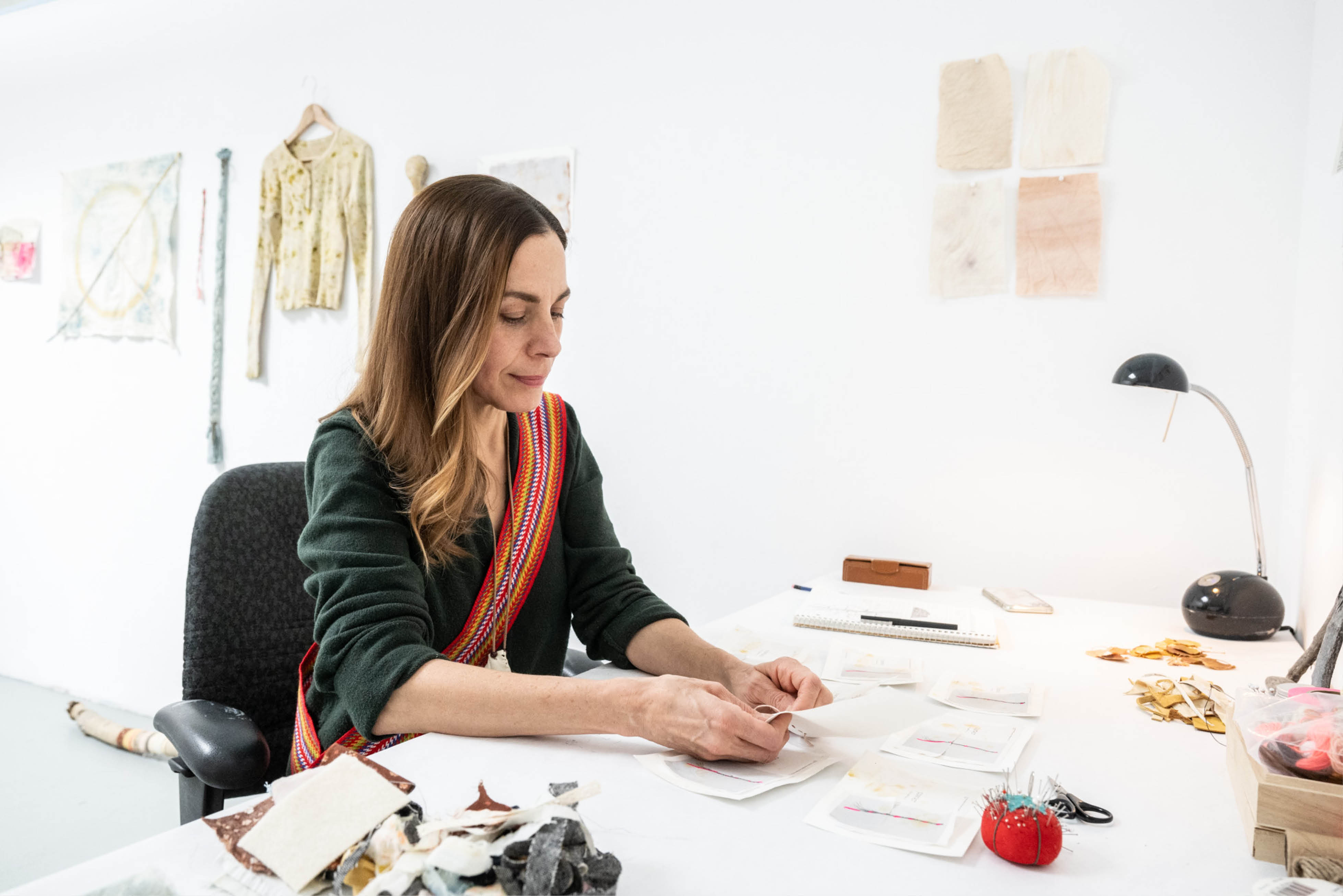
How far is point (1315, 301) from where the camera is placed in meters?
1.55

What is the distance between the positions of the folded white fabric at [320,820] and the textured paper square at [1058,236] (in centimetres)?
167

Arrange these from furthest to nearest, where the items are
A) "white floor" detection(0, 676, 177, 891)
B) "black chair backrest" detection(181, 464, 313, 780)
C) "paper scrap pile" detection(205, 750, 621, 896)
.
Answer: "white floor" detection(0, 676, 177, 891), "black chair backrest" detection(181, 464, 313, 780), "paper scrap pile" detection(205, 750, 621, 896)

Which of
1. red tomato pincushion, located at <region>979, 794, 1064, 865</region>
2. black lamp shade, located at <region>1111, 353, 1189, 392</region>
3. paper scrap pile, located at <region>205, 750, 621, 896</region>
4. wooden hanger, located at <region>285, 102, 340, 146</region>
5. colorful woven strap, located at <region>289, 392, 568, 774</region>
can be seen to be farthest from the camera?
wooden hanger, located at <region>285, 102, 340, 146</region>

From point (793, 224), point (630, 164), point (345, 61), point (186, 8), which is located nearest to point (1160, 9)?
point (793, 224)

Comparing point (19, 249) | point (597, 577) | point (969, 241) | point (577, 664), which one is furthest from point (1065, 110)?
point (19, 249)

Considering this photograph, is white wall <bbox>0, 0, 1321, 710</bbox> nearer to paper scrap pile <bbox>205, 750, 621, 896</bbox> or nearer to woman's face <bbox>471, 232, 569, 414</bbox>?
woman's face <bbox>471, 232, 569, 414</bbox>

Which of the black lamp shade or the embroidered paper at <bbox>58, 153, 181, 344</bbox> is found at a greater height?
the embroidered paper at <bbox>58, 153, 181, 344</bbox>

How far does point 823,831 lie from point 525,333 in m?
0.72

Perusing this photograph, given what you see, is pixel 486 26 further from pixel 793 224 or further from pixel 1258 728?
pixel 1258 728

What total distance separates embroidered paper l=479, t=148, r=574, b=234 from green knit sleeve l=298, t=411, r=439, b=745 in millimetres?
1434

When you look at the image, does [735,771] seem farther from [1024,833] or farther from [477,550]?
[477,550]

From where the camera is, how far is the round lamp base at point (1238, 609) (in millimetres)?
1496

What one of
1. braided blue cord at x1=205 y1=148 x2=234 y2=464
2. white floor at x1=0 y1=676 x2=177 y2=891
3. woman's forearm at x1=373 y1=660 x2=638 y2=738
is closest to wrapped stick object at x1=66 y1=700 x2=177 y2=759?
white floor at x1=0 y1=676 x2=177 y2=891

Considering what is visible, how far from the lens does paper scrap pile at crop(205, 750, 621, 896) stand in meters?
0.61
